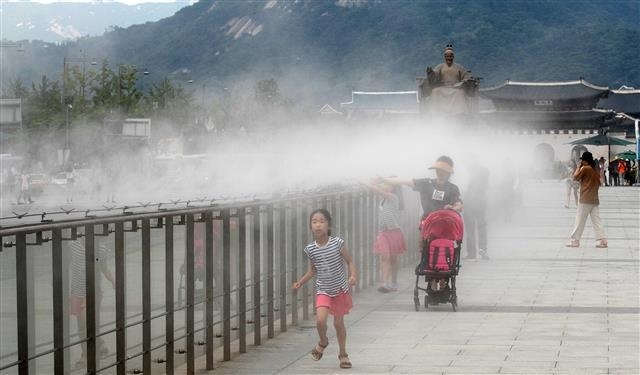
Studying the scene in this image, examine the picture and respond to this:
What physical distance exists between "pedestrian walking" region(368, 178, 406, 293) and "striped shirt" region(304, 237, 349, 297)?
239 inches

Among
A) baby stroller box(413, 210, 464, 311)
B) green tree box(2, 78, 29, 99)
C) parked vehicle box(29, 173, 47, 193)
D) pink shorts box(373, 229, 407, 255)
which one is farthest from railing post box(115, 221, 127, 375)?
green tree box(2, 78, 29, 99)

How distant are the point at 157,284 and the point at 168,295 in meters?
0.30

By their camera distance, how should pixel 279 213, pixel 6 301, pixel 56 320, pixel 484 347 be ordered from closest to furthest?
pixel 6 301 < pixel 56 320 < pixel 484 347 < pixel 279 213

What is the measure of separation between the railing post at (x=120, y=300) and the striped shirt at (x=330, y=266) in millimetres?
2805

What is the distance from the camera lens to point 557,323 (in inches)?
603

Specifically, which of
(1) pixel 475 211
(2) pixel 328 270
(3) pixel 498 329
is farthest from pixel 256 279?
(1) pixel 475 211

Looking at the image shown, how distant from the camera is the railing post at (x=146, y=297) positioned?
1058 centimetres

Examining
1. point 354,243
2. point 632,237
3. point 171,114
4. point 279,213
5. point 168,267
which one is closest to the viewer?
point 168,267

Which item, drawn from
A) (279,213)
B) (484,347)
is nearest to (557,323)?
(484,347)

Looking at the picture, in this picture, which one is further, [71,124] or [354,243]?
[71,124]

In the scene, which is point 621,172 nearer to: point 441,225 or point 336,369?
point 441,225

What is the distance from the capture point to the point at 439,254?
17.0m

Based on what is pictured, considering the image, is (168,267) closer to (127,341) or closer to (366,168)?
(127,341)

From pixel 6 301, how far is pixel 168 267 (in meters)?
3.24
